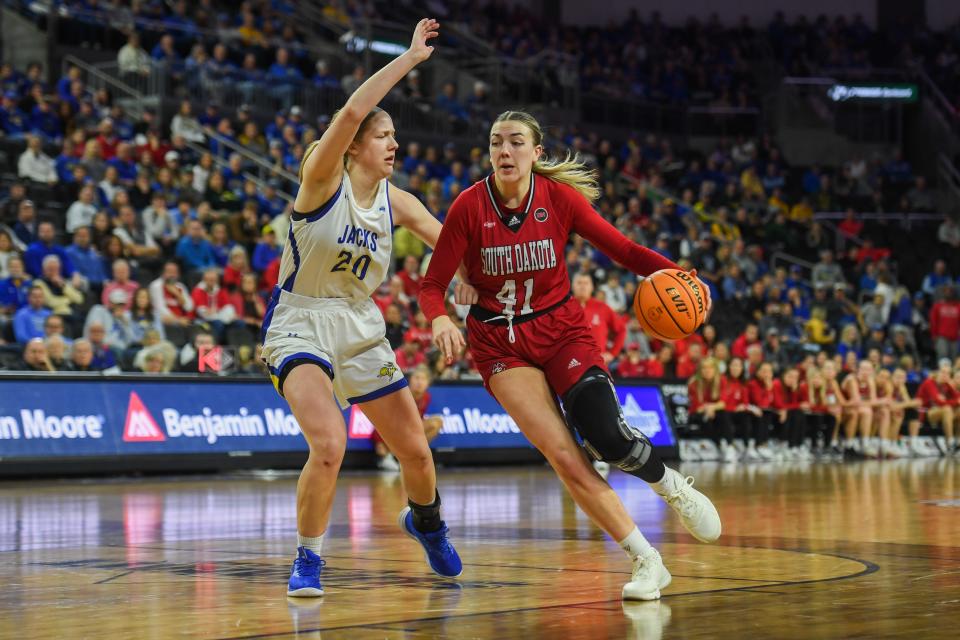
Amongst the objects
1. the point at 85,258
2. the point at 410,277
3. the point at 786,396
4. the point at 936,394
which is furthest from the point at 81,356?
the point at 936,394

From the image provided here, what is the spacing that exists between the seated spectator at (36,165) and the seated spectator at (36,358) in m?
4.61

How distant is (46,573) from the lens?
6879 millimetres

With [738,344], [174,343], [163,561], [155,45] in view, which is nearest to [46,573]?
[163,561]

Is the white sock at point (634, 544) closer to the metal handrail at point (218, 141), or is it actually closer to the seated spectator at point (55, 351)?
the seated spectator at point (55, 351)

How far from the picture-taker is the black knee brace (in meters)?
6.09

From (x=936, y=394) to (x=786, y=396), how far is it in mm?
3413

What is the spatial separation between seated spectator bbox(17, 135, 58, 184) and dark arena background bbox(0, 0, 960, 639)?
1.6 inches

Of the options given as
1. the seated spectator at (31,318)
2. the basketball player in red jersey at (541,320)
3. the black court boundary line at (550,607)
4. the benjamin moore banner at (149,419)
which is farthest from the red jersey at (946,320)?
the basketball player in red jersey at (541,320)

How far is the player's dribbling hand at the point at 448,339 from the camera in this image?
6180 mm

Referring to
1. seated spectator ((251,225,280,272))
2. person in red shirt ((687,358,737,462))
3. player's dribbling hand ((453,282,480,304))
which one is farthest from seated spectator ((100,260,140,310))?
player's dribbling hand ((453,282,480,304))

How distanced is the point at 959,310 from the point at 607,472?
11.9 metres

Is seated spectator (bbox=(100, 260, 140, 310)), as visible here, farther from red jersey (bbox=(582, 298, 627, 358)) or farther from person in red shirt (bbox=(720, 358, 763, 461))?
person in red shirt (bbox=(720, 358, 763, 461))

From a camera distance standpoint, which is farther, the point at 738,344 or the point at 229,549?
the point at 738,344

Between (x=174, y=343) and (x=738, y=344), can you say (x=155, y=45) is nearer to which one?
(x=174, y=343)
